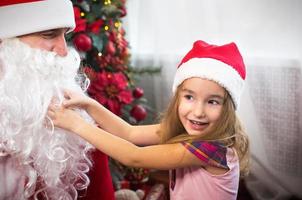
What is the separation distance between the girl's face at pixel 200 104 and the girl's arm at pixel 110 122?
0.72ft

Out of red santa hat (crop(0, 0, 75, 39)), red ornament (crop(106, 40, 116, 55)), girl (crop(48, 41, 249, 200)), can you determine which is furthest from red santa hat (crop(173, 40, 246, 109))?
red ornament (crop(106, 40, 116, 55))

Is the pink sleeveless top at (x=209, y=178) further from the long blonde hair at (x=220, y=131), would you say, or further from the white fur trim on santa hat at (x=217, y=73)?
the white fur trim on santa hat at (x=217, y=73)

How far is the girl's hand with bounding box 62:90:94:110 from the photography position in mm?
1046

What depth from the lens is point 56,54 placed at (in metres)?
1.14

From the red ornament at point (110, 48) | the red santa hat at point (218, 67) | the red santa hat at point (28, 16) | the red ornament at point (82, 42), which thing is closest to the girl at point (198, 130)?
the red santa hat at point (218, 67)

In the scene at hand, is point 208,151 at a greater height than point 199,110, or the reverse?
point 199,110

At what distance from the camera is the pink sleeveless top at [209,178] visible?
110 cm

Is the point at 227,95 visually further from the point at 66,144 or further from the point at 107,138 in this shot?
the point at 66,144

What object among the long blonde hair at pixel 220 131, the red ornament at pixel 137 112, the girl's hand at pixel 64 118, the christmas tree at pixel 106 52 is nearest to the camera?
the girl's hand at pixel 64 118

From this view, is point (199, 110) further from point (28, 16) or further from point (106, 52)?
point (106, 52)

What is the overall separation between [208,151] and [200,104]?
139 millimetres

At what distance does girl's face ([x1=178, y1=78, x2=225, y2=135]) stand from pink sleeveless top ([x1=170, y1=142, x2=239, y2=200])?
0.22 feet

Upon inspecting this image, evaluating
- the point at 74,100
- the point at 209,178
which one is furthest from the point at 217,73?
the point at 74,100

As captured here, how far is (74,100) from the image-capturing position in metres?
1.06
